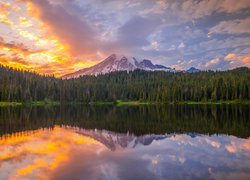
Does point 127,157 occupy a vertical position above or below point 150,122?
above

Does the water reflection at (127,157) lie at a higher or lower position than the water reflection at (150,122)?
higher

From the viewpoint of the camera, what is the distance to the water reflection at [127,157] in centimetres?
1855

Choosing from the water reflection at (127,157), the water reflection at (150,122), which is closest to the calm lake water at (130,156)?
the water reflection at (127,157)

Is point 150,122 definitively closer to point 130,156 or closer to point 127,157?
point 130,156

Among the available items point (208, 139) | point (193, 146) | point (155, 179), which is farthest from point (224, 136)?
point (155, 179)

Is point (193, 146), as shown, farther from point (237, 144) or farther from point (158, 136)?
point (158, 136)

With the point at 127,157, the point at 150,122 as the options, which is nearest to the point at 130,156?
the point at 127,157

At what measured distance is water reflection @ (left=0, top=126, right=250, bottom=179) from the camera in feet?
60.8

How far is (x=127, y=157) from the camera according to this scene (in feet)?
79.3

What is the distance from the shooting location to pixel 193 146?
2844cm

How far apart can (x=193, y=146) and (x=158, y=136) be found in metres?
7.74

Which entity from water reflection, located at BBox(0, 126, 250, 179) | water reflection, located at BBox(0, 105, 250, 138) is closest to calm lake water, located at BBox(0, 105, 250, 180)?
water reflection, located at BBox(0, 126, 250, 179)

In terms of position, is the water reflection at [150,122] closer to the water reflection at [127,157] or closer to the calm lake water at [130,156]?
the calm lake water at [130,156]

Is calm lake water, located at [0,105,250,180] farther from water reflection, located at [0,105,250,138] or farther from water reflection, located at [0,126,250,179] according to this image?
water reflection, located at [0,105,250,138]
